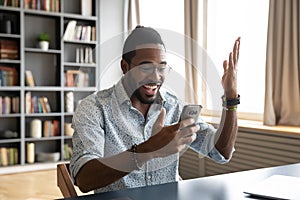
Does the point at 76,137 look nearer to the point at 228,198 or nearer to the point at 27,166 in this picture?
the point at 228,198

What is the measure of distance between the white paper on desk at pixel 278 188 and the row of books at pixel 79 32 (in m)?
3.88

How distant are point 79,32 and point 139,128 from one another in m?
3.65

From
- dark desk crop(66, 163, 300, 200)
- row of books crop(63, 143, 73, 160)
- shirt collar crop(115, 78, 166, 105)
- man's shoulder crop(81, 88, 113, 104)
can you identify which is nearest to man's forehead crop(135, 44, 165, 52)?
shirt collar crop(115, 78, 166, 105)

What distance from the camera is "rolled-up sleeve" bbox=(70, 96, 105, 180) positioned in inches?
45.8

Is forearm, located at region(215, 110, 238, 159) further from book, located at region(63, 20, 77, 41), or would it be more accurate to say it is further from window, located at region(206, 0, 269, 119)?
book, located at region(63, 20, 77, 41)

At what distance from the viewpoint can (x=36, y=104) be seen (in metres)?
4.46

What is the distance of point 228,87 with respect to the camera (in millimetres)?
1273

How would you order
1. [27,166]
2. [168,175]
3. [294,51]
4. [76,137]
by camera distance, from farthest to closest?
[27,166], [294,51], [168,175], [76,137]

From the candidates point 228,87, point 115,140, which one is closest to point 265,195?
point 228,87

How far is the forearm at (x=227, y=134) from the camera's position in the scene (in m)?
1.32

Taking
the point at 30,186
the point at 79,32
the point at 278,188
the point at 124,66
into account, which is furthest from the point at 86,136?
the point at 79,32

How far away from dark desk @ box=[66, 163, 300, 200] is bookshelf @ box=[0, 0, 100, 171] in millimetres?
3495

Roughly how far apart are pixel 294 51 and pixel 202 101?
2.05 m

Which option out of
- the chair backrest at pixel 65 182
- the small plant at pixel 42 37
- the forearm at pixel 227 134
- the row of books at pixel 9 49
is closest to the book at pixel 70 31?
the small plant at pixel 42 37
